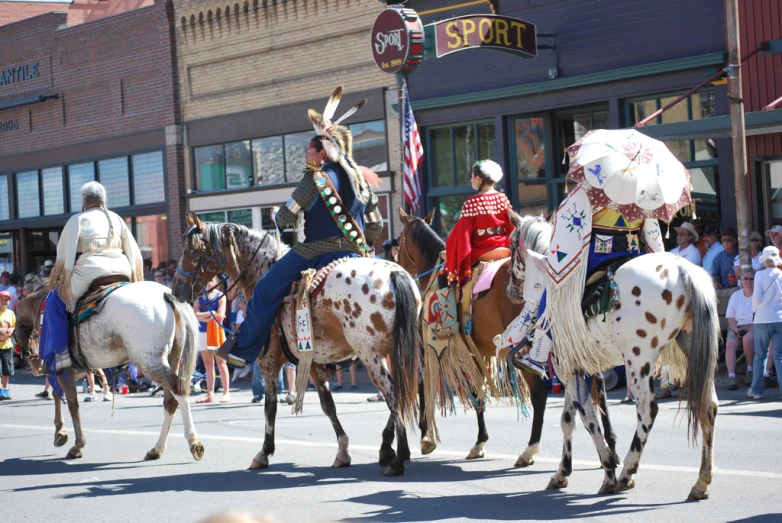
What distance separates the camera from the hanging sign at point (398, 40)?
18.7 meters

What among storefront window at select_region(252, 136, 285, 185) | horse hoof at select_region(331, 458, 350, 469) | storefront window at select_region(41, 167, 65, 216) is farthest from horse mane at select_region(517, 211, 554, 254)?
storefront window at select_region(41, 167, 65, 216)

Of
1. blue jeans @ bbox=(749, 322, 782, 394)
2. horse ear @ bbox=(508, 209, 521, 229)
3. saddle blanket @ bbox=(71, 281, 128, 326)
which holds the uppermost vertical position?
horse ear @ bbox=(508, 209, 521, 229)

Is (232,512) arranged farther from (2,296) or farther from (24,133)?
(24,133)

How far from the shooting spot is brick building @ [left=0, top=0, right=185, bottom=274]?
1088 inches

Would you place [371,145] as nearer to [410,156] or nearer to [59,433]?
[410,156]

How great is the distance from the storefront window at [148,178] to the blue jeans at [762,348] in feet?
58.8

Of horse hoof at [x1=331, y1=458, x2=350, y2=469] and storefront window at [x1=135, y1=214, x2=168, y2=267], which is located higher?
storefront window at [x1=135, y1=214, x2=168, y2=267]

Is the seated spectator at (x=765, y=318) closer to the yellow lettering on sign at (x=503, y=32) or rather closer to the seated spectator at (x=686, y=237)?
the seated spectator at (x=686, y=237)

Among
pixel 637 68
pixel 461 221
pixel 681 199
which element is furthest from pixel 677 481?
pixel 637 68

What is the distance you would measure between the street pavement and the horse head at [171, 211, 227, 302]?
1678 mm

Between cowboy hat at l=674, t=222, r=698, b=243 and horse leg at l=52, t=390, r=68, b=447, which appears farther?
cowboy hat at l=674, t=222, r=698, b=243

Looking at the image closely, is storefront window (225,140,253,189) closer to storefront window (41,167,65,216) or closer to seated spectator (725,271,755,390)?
storefront window (41,167,65,216)

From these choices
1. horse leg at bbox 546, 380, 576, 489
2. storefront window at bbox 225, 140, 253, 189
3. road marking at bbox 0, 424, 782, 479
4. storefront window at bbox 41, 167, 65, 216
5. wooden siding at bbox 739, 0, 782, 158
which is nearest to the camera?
horse leg at bbox 546, 380, 576, 489

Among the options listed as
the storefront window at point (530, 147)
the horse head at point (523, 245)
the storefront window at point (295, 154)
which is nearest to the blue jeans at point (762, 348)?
the horse head at point (523, 245)
